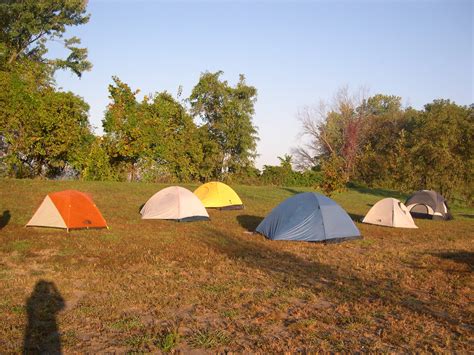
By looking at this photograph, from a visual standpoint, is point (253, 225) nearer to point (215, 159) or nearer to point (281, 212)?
point (281, 212)

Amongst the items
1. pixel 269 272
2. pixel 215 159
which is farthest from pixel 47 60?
pixel 269 272

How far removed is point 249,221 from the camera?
20031mm

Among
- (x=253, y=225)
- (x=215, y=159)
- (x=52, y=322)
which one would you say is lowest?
(x=52, y=322)

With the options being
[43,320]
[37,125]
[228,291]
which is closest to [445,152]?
[37,125]

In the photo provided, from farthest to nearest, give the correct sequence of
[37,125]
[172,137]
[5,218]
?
[172,137] < [37,125] < [5,218]

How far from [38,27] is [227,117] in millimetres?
19165

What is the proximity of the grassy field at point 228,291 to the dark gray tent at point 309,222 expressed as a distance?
1.93 feet

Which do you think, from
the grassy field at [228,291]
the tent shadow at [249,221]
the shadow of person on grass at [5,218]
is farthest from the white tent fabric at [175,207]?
the shadow of person on grass at [5,218]

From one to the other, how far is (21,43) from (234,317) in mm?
39295

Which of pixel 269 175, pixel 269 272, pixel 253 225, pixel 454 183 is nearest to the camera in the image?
pixel 269 272

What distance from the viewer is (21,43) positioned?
38438mm

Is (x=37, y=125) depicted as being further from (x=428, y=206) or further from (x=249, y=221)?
(x=428, y=206)

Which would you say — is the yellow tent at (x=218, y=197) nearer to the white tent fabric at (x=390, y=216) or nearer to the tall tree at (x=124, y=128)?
the white tent fabric at (x=390, y=216)

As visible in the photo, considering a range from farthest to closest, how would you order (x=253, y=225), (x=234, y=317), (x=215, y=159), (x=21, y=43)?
(x=215, y=159) → (x=21, y=43) → (x=253, y=225) → (x=234, y=317)
